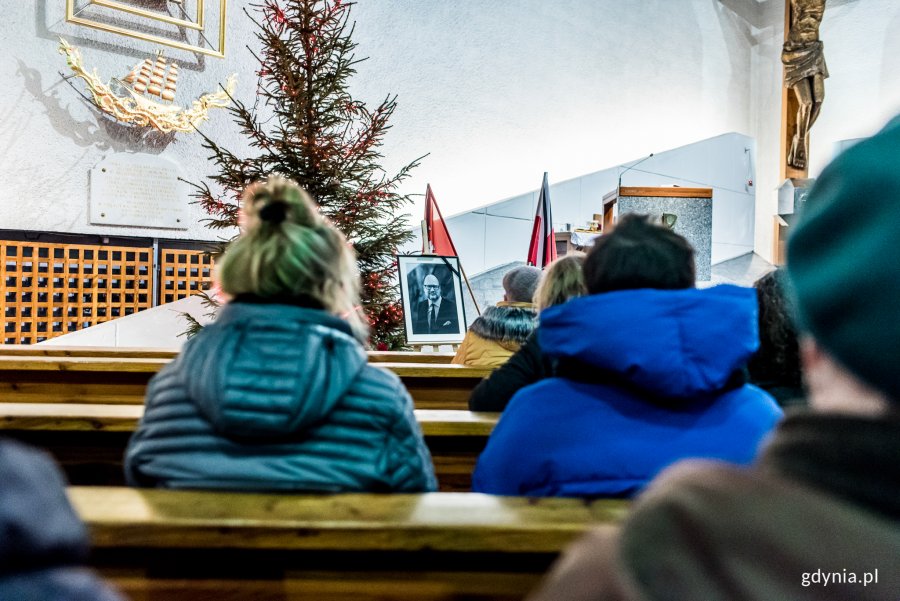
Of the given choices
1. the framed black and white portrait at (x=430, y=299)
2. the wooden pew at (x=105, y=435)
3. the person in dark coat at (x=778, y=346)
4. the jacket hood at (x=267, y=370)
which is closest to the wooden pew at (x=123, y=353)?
the framed black and white portrait at (x=430, y=299)

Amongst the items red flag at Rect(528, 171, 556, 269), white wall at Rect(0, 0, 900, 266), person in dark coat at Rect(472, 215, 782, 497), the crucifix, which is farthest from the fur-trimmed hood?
the crucifix

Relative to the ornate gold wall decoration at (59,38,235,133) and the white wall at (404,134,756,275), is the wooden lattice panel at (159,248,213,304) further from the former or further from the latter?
the white wall at (404,134,756,275)

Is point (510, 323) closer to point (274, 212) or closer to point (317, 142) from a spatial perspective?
point (274, 212)

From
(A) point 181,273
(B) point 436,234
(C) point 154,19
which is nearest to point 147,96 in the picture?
(C) point 154,19

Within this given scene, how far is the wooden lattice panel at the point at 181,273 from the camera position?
16.5 feet

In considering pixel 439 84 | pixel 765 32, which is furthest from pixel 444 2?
pixel 765 32

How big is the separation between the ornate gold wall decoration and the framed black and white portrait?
2.11 metres

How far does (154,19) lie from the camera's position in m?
4.92

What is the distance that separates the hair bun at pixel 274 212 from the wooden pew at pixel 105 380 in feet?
3.94

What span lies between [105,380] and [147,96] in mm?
3155

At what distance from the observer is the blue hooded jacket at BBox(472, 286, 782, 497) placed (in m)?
1.05

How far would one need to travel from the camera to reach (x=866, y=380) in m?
0.39

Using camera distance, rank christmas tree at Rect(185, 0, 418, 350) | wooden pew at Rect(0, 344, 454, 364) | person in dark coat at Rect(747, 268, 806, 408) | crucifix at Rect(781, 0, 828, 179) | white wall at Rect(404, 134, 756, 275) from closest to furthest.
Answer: person in dark coat at Rect(747, 268, 806, 408) < wooden pew at Rect(0, 344, 454, 364) < christmas tree at Rect(185, 0, 418, 350) < white wall at Rect(404, 134, 756, 275) < crucifix at Rect(781, 0, 828, 179)

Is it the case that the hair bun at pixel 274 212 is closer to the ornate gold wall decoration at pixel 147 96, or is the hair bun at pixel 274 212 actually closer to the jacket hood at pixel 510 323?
the jacket hood at pixel 510 323
